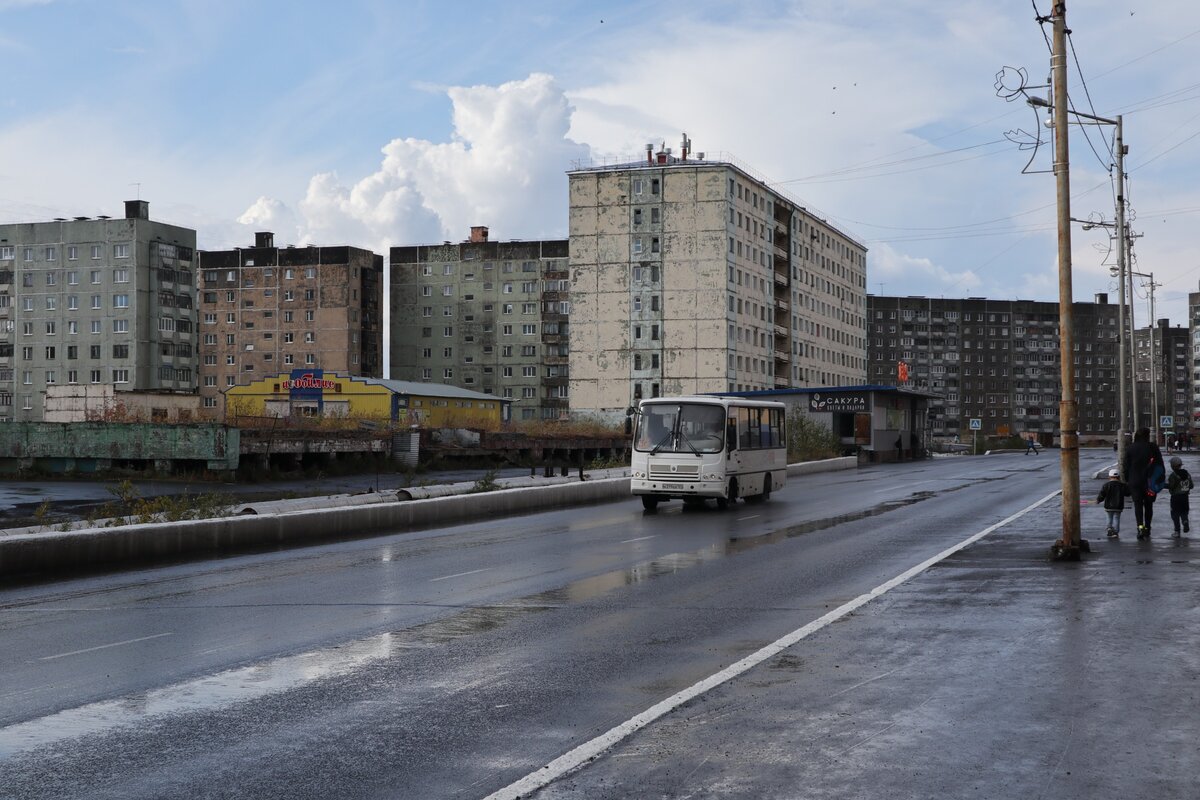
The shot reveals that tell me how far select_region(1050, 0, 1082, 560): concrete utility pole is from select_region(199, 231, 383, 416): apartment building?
125852 mm

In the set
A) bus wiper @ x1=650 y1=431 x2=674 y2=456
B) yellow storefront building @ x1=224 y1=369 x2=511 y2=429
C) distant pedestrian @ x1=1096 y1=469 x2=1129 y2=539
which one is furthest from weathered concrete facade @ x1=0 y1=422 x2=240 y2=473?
distant pedestrian @ x1=1096 y1=469 x2=1129 y2=539

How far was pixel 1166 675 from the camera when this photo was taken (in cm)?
883

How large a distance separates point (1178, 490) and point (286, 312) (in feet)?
426

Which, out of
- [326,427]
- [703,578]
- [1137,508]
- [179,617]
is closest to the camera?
[179,617]

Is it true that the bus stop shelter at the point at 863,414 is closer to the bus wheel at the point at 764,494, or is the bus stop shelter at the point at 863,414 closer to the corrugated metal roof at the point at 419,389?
the corrugated metal roof at the point at 419,389

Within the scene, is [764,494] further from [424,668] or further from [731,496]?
[424,668]

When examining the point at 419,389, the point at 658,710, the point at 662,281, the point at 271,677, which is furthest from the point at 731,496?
→ the point at 662,281

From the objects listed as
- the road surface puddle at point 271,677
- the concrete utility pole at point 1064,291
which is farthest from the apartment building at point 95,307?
the road surface puddle at point 271,677

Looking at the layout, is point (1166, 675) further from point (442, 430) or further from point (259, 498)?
point (442, 430)

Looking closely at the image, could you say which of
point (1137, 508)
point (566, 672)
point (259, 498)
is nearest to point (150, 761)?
point (566, 672)

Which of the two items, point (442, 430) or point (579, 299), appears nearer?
point (442, 430)

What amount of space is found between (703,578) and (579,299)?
341ft

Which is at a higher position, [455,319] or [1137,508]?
[455,319]

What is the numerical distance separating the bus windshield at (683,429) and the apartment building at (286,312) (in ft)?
368
